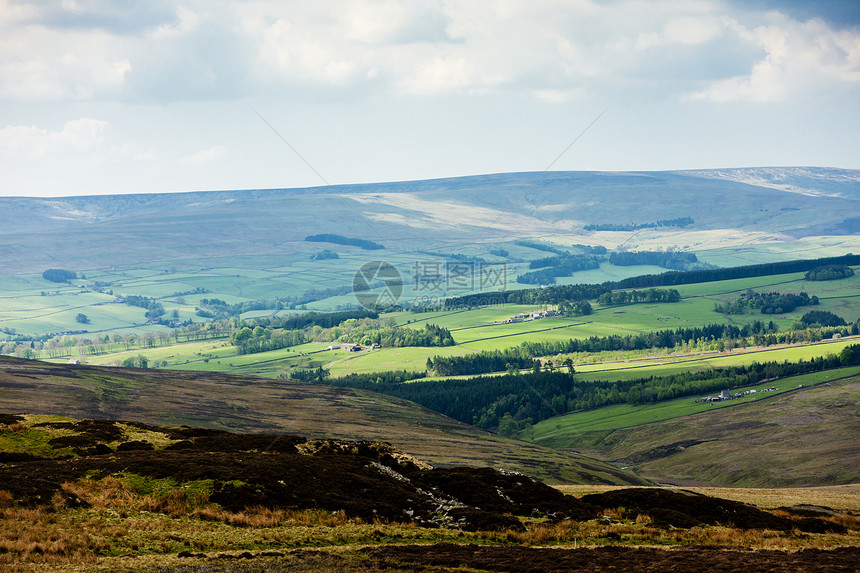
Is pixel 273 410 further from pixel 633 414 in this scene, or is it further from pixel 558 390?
pixel 633 414

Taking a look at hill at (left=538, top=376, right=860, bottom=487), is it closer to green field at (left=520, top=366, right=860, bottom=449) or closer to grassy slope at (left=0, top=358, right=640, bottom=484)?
green field at (left=520, top=366, right=860, bottom=449)

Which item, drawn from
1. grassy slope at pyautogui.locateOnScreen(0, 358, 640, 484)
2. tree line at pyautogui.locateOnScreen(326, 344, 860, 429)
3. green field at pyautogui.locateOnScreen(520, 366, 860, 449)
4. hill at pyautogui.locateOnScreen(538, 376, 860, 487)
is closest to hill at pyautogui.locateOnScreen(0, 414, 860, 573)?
grassy slope at pyautogui.locateOnScreen(0, 358, 640, 484)

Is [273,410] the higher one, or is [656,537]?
[656,537]

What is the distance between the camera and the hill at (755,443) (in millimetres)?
118625

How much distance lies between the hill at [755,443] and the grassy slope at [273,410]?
→ 1602 cm

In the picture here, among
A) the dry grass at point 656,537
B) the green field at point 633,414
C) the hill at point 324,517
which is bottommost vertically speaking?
the green field at point 633,414

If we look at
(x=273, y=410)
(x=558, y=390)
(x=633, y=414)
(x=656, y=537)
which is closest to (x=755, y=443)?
(x=633, y=414)

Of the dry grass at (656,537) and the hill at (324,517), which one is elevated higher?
the hill at (324,517)

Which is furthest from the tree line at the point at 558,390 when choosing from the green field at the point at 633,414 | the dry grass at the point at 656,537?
the dry grass at the point at 656,537

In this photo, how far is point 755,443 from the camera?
138m

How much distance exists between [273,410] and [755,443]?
9184cm

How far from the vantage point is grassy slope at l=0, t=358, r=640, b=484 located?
11800 cm

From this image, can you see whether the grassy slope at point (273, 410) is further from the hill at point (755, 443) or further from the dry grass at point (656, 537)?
the dry grass at point (656, 537)

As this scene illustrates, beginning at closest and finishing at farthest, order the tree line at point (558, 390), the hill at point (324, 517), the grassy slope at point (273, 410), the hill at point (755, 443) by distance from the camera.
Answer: the hill at point (324, 517)
the grassy slope at point (273, 410)
the hill at point (755, 443)
the tree line at point (558, 390)
